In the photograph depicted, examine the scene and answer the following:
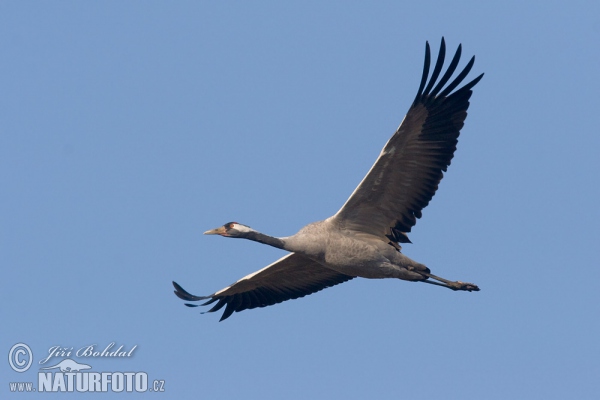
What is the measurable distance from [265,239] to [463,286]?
3.76 meters

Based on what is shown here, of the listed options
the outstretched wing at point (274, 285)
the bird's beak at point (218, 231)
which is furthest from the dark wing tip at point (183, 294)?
the bird's beak at point (218, 231)

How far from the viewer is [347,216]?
17.1m

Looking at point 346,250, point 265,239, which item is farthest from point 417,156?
point 265,239

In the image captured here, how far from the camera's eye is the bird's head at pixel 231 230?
17328mm

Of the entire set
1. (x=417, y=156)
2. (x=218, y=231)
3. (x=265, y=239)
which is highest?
(x=417, y=156)

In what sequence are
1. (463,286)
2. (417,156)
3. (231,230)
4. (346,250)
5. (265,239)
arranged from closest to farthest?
(417,156) → (346,250) → (265,239) → (231,230) → (463,286)

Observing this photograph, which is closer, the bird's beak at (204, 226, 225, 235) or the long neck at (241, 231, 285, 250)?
the long neck at (241, 231, 285, 250)

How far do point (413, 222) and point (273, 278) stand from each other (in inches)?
121

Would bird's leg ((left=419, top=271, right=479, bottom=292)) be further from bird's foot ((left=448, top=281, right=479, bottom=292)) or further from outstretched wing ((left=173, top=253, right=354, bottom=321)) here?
outstretched wing ((left=173, top=253, right=354, bottom=321))

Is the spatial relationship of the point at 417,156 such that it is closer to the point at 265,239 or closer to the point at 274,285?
the point at 265,239

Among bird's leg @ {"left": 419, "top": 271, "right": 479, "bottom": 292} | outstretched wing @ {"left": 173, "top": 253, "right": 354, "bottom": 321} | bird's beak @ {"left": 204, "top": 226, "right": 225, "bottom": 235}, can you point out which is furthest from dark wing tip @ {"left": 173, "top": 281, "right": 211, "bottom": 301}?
bird's leg @ {"left": 419, "top": 271, "right": 479, "bottom": 292}

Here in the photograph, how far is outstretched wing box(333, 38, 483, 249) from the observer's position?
1655cm

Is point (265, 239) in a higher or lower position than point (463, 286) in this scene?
higher

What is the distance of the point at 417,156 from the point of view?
1670cm
